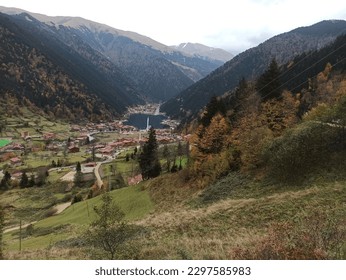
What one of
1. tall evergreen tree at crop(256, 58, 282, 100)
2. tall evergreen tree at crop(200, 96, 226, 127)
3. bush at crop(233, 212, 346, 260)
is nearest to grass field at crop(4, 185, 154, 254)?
tall evergreen tree at crop(200, 96, 226, 127)

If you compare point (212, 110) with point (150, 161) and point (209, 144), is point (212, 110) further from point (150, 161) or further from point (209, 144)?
point (150, 161)

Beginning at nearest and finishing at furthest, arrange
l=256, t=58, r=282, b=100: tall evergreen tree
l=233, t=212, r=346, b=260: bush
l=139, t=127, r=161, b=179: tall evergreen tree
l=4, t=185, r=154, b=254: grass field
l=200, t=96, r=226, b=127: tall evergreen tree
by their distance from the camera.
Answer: l=233, t=212, r=346, b=260: bush
l=4, t=185, r=154, b=254: grass field
l=256, t=58, r=282, b=100: tall evergreen tree
l=200, t=96, r=226, b=127: tall evergreen tree
l=139, t=127, r=161, b=179: tall evergreen tree

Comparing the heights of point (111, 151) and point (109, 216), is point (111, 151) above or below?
below

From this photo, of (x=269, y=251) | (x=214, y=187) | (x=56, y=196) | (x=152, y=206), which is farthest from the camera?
(x=56, y=196)

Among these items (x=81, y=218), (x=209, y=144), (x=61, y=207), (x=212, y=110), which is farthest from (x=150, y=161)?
(x=61, y=207)

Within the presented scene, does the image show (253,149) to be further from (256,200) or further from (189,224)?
(189,224)

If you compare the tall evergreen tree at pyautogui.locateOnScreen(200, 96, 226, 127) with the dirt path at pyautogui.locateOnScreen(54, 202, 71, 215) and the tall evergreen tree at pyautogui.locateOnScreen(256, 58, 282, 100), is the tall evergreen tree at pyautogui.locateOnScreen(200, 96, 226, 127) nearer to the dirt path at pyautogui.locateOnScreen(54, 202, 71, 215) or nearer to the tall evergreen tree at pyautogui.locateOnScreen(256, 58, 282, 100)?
the tall evergreen tree at pyautogui.locateOnScreen(256, 58, 282, 100)

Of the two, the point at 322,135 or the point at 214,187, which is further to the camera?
the point at 214,187

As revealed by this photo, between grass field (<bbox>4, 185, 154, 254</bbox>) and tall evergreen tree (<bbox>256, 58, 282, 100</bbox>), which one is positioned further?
tall evergreen tree (<bbox>256, 58, 282, 100</bbox>)

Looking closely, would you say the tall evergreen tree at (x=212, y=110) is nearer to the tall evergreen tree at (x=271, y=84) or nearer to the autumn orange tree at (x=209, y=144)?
the autumn orange tree at (x=209, y=144)
